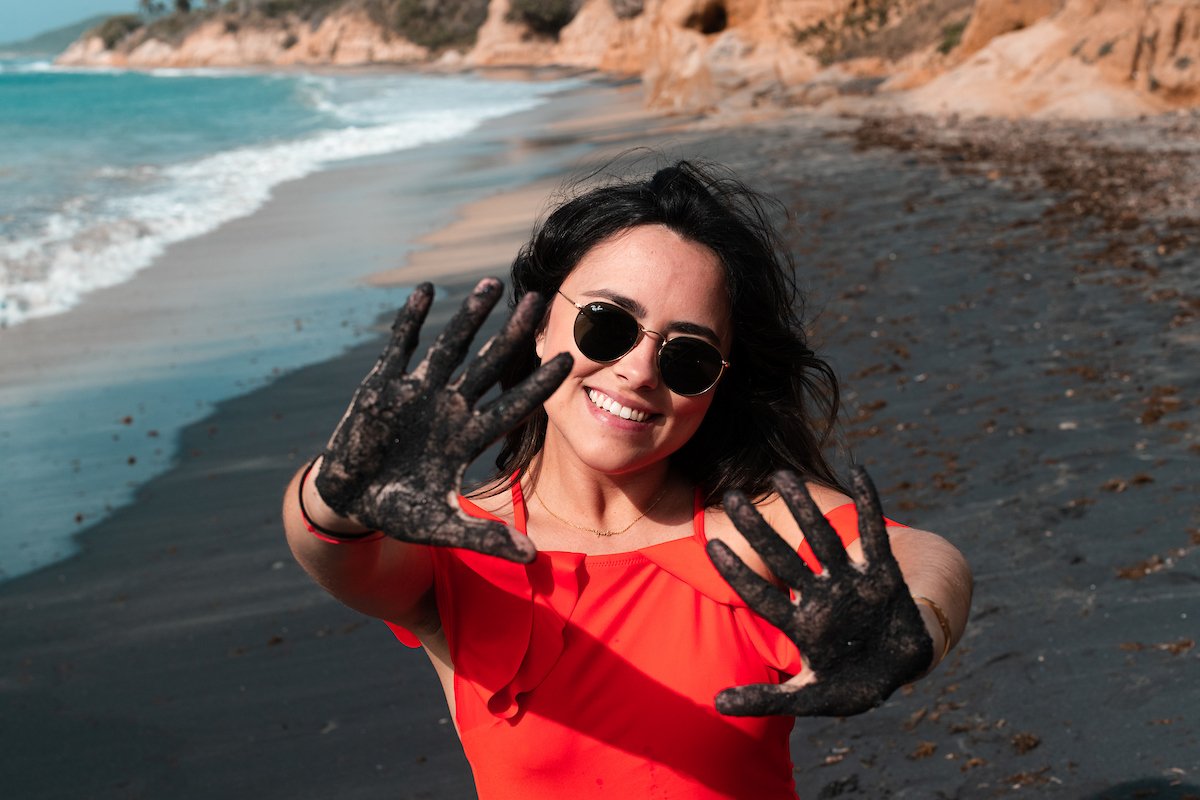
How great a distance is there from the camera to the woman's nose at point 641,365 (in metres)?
2.06

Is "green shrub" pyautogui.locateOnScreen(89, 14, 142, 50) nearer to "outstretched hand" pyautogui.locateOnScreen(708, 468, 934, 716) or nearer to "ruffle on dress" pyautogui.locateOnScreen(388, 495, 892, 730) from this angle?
"ruffle on dress" pyautogui.locateOnScreen(388, 495, 892, 730)

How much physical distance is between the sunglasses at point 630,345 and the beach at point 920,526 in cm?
155

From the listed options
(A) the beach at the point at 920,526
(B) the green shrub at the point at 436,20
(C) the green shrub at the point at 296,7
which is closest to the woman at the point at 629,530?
(A) the beach at the point at 920,526

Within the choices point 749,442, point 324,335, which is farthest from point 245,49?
point 749,442

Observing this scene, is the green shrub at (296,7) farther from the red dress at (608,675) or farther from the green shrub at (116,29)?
the red dress at (608,675)

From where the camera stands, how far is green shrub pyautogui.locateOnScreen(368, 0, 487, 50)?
7506 centimetres

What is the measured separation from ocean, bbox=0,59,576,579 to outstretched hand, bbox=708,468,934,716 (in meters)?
4.31

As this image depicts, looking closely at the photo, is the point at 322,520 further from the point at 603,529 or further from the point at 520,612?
the point at 603,529

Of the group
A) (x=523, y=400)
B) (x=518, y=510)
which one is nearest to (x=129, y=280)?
(x=518, y=510)

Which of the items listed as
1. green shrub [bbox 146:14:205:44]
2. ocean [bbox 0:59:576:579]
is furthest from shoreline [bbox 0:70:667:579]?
green shrub [bbox 146:14:205:44]

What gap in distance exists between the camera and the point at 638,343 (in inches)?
82.2

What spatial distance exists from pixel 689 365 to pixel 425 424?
25.9 inches

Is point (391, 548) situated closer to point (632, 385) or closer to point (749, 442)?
point (632, 385)

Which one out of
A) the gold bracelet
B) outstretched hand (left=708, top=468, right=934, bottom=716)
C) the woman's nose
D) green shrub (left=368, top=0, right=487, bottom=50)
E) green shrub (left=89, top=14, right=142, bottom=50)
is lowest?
green shrub (left=89, top=14, right=142, bottom=50)
